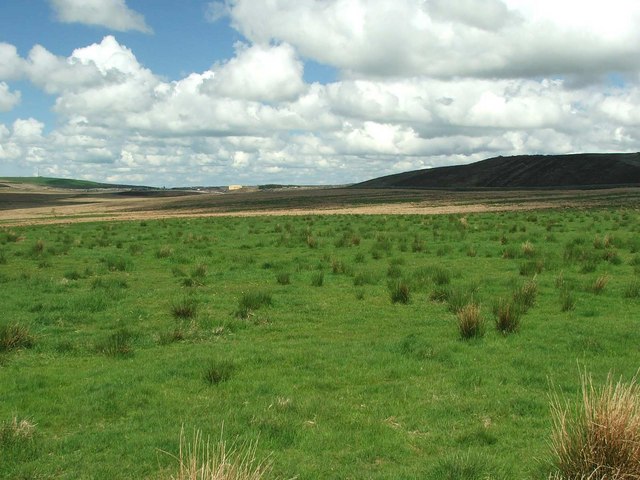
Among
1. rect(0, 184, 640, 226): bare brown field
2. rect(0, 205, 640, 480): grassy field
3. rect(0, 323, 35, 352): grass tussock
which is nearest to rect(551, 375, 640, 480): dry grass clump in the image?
rect(0, 205, 640, 480): grassy field

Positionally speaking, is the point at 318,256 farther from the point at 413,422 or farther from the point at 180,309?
the point at 413,422

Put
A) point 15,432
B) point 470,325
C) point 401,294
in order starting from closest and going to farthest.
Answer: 1. point 15,432
2. point 470,325
3. point 401,294

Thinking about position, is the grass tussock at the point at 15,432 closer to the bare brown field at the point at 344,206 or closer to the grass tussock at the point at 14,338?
the grass tussock at the point at 14,338

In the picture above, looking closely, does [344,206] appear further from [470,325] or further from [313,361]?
[313,361]

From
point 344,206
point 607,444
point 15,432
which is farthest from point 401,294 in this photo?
point 344,206

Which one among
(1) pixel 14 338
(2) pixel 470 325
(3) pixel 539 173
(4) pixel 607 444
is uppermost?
(3) pixel 539 173

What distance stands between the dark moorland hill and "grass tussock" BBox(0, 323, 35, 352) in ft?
346

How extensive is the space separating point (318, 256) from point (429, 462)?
56.0 feet

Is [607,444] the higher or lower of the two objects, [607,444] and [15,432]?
the higher

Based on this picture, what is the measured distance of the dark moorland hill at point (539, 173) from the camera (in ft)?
373

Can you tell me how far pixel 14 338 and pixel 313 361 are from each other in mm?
5400

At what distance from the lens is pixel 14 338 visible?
1057 cm

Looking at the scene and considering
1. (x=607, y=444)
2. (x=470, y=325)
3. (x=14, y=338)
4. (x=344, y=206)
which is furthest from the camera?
(x=344, y=206)

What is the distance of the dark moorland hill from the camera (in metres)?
114
